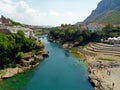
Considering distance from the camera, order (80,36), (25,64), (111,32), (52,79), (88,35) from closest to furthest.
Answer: (52,79) < (25,64) < (88,35) < (80,36) < (111,32)

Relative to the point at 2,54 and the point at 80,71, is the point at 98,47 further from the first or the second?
the point at 2,54

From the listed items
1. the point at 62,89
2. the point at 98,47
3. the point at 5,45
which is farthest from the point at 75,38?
the point at 62,89

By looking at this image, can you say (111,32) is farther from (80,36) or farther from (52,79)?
(52,79)

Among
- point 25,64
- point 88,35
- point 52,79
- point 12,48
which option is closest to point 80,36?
point 88,35

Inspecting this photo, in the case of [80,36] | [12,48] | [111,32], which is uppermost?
[111,32]

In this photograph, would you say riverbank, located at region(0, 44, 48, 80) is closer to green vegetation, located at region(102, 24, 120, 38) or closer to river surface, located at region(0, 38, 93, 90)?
river surface, located at region(0, 38, 93, 90)

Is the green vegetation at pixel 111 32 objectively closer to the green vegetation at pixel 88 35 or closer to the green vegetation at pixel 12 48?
the green vegetation at pixel 88 35

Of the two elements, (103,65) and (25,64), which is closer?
(25,64)

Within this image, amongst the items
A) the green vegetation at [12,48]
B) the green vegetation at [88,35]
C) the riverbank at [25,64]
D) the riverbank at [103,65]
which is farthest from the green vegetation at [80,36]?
the green vegetation at [12,48]
